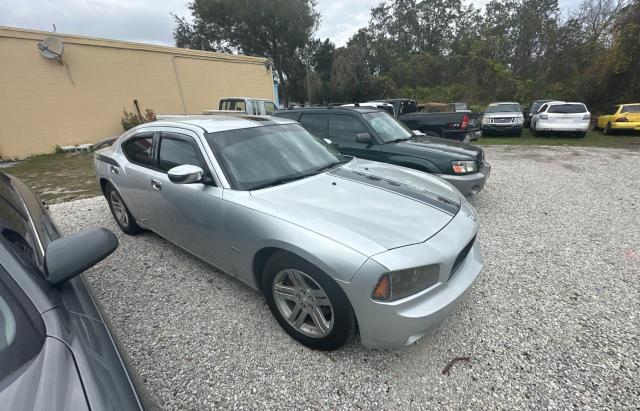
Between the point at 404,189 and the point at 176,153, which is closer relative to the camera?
the point at 404,189

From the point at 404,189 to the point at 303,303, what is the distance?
1302 millimetres

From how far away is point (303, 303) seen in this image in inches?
79.1

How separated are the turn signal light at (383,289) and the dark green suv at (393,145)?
9.52 feet

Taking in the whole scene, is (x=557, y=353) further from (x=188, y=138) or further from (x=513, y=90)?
(x=513, y=90)

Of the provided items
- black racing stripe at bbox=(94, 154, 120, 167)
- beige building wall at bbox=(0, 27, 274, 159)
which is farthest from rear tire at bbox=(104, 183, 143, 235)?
beige building wall at bbox=(0, 27, 274, 159)

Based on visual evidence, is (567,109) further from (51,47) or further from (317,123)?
(51,47)

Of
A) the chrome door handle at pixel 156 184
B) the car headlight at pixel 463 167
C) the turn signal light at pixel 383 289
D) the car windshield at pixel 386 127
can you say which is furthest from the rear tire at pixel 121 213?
the car headlight at pixel 463 167

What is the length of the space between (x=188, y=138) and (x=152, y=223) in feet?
4.06

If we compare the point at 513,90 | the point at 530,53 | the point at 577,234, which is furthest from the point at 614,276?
the point at 530,53

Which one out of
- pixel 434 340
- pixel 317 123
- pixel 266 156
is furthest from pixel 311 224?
pixel 317 123

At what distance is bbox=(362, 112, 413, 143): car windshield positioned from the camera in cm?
475

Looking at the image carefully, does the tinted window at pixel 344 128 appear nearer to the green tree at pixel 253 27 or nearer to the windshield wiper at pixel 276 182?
the windshield wiper at pixel 276 182

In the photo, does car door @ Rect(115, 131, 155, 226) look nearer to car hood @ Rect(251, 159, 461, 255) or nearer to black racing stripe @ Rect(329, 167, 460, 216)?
car hood @ Rect(251, 159, 461, 255)

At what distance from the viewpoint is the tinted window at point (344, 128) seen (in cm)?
487
